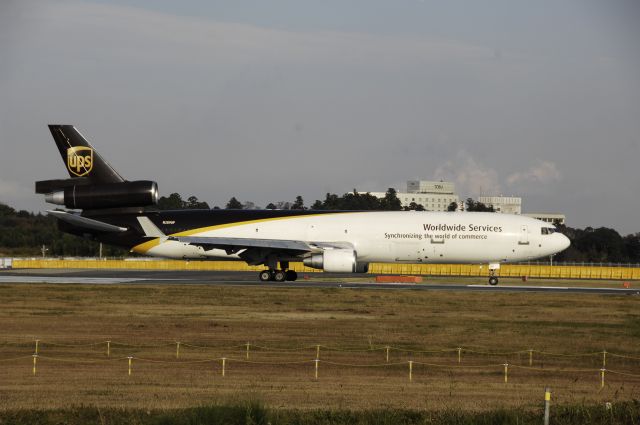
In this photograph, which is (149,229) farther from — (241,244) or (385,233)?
(385,233)

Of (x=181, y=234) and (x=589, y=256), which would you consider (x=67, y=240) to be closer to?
(x=181, y=234)

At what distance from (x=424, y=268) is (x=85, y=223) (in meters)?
36.6

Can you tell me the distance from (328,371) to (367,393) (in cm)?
381

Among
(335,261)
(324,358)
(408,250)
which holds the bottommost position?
(324,358)

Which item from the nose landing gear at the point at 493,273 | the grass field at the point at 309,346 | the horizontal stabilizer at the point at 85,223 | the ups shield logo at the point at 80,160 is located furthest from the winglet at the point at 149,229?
the nose landing gear at the point at 493,273

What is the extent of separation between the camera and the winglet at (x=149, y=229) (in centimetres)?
5856

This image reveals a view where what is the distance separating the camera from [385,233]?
5922cm

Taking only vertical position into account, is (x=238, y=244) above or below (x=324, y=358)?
above

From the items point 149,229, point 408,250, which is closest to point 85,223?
point 149,229

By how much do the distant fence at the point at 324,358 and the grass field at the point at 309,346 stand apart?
0.23ft

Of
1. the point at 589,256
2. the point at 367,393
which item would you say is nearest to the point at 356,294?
the point at 367,393

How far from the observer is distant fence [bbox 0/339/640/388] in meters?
26.5

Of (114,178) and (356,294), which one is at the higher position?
(114,178)

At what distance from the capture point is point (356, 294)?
49.5 metres
